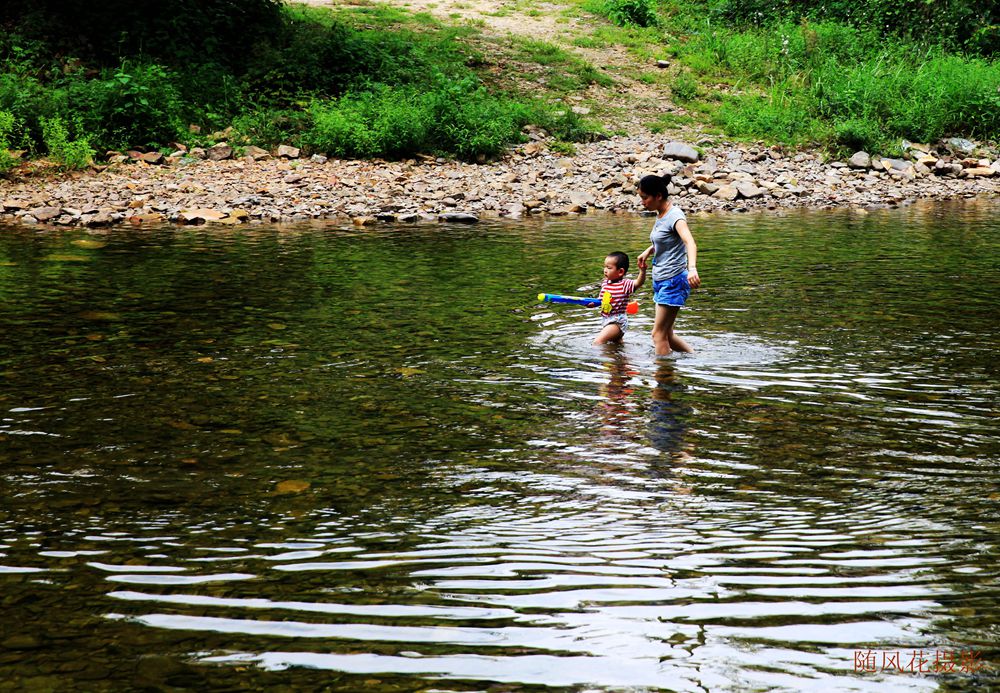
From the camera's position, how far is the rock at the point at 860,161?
907 inches

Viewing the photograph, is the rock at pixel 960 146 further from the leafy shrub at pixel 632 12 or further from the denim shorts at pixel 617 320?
the denim shorts at pixel 617 320

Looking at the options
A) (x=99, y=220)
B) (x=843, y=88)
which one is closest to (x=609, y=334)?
(x=99, y=220)

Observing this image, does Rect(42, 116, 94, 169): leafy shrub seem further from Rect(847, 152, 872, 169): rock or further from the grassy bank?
Rect(847, 152, 872, 169): rock

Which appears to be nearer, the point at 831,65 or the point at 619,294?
the point at 619,294

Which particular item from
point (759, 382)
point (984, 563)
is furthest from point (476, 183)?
point (984, 563)

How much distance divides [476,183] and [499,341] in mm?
11821

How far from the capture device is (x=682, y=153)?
73.9ft

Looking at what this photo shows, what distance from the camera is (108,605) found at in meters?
4.06

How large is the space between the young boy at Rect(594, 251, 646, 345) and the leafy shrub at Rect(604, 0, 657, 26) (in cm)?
2365

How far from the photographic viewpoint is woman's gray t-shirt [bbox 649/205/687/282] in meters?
8.68

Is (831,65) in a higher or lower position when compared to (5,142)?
higher

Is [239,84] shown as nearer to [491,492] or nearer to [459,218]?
[459,218]

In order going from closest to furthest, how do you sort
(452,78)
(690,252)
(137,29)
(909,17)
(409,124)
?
(690,252) → (409,124) → (137,29) → (452,78) → (909,17)

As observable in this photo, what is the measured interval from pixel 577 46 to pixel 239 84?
10.4m
